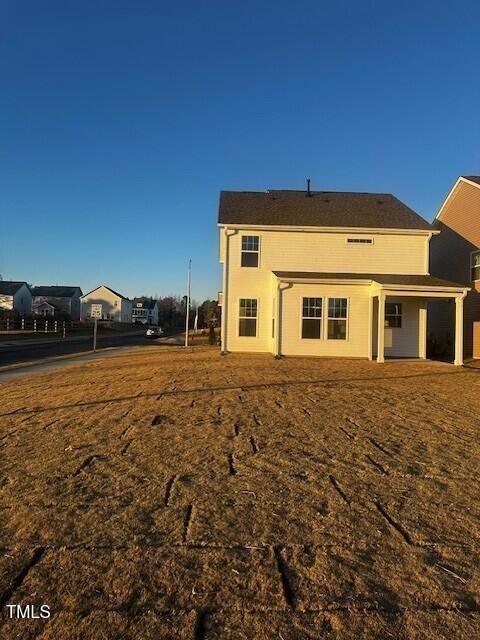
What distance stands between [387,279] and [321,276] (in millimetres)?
2389

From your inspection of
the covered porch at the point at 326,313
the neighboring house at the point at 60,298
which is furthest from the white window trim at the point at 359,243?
the neighboring house at the point at 60,298

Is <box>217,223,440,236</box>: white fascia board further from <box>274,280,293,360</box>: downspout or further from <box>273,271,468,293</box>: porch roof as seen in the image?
<box>274,280,293,360</box>: downspout

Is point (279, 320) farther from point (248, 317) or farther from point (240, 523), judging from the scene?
point (240, 523)

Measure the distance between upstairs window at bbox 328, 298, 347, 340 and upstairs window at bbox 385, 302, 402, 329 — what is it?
2.13 metres

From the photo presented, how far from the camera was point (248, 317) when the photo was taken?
2197 cm

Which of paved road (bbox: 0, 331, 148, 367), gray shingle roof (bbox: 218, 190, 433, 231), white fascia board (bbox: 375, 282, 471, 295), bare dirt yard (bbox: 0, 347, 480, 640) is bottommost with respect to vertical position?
paved road (bbox: 0, 331, 148, 367)

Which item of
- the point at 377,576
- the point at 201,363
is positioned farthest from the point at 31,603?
the point at 201,363

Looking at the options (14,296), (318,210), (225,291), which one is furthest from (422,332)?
(14,296)

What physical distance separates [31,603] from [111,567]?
20.7 inches

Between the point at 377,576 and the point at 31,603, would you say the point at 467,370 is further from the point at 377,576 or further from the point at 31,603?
the point at 31,603

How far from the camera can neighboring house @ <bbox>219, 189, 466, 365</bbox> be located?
20.1m

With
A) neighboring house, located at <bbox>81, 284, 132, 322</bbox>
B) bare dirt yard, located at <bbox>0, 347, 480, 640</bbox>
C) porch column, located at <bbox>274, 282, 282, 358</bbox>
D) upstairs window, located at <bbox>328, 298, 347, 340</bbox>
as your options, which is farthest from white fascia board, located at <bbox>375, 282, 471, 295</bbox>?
neighboring house, located at <bbox>81, 284, 132, 322</bbox>

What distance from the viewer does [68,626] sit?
2.78 metres

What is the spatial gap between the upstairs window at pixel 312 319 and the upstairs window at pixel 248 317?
8.27ft
